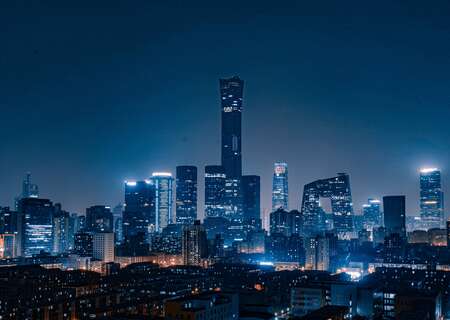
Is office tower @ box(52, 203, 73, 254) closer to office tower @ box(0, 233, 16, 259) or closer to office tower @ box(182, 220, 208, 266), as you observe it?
office tower @ box(0, 233, 16, 259)

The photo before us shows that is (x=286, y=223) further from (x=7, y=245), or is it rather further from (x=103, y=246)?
(x=7, y=245)

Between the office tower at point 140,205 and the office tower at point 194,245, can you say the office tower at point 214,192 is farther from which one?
the office tower at point 194,245

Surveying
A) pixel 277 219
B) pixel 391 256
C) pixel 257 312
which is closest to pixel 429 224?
pixel 277 219

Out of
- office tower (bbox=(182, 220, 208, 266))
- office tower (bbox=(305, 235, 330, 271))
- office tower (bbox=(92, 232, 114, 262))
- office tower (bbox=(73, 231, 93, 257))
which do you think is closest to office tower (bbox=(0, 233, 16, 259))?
office tower (bbox=(73, 231, 93, 257))

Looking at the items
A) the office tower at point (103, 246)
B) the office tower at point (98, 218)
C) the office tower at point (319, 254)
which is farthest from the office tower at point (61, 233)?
the office tower at point (319, 254)

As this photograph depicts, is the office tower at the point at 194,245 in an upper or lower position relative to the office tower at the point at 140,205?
lower

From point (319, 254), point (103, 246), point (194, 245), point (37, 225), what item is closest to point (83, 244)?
point (103, 246)

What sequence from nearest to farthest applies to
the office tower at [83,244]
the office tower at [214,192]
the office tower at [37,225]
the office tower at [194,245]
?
the office tower at [194,245] → the office tower at [83,244] → the office tower at [37,225] → the office tower at [214,192]
